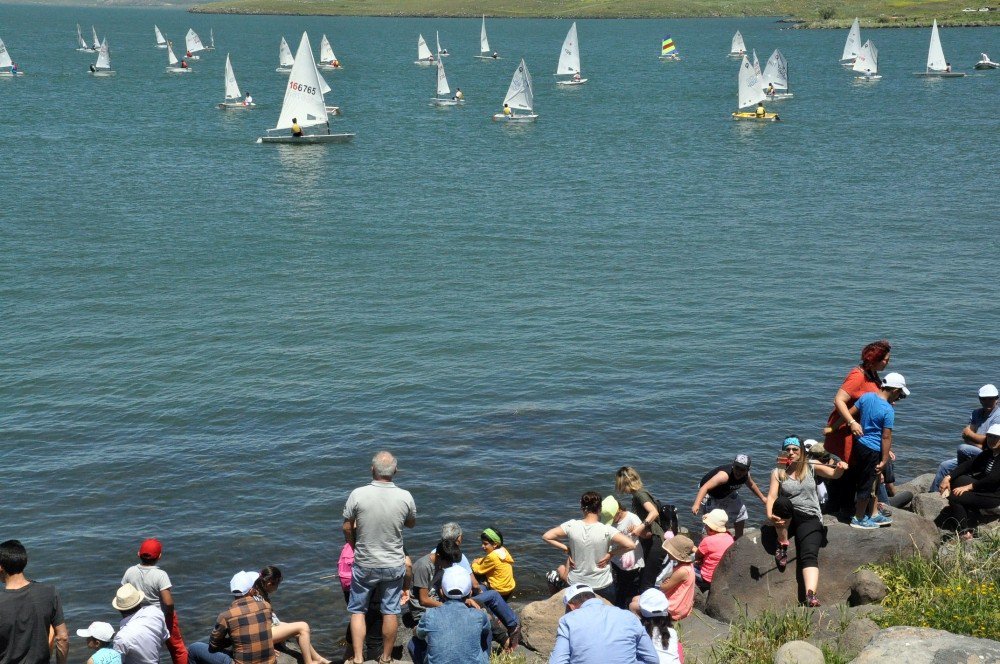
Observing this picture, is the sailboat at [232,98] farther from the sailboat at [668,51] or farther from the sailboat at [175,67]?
the sailboat at [668,51]

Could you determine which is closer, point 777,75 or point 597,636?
point 597,636

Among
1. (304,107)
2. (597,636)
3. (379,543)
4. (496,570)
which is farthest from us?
(304,107)

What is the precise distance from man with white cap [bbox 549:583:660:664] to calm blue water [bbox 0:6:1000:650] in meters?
6.92

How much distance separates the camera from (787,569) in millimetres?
12961

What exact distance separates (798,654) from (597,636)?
Answer: 256cm

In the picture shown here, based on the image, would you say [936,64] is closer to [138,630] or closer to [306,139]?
[306,139]

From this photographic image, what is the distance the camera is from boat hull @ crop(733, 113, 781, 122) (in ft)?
259

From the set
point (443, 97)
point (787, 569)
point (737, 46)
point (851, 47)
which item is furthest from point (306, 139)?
point (737, 46)

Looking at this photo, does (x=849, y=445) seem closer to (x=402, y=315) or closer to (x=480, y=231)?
(x=402, y=315)

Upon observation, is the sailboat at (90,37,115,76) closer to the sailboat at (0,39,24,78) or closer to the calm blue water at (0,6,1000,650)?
the sailboat at (0,39,24,78)

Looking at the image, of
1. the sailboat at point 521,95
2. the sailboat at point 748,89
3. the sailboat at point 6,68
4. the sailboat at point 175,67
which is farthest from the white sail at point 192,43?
the sailboat at point 748,89

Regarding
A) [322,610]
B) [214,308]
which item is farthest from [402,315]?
[322,610]

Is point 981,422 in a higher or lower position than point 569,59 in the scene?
lower

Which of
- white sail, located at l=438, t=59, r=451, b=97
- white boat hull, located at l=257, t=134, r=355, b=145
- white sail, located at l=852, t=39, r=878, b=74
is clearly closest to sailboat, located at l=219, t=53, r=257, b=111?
white sail, located at l=438, t=59, r=451, b=97
